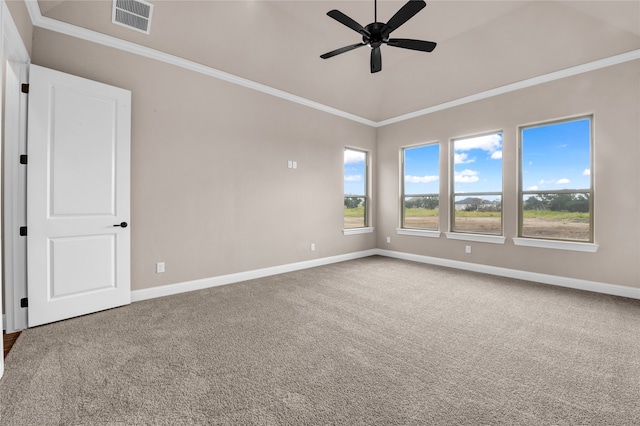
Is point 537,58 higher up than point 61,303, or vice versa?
point 537,58

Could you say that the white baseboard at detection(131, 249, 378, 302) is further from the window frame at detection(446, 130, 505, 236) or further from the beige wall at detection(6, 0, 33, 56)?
the beige wall at detection(6, 0, 33, 56)

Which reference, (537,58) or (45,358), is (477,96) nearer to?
(537,58)

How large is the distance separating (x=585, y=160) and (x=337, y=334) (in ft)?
13.9

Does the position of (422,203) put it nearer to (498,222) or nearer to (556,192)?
(498,222)

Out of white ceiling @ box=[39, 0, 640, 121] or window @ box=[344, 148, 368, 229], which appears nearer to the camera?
white ceiling @ box=[39, 0, 640, 121]

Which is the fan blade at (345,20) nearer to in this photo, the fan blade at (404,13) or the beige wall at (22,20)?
the fan blade at (404,13)

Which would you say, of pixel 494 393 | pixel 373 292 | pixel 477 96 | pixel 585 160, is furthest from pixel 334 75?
pixel 494 393

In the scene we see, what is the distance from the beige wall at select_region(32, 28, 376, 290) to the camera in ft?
10.8

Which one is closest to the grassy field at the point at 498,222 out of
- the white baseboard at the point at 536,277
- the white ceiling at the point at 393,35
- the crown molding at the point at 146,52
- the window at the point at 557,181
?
the window at the point at 557,181

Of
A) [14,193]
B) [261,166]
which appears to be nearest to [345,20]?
[261,166]

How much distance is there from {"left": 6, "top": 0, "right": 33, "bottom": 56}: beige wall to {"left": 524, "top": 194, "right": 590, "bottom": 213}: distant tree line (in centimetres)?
628

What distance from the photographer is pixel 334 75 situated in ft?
15.7

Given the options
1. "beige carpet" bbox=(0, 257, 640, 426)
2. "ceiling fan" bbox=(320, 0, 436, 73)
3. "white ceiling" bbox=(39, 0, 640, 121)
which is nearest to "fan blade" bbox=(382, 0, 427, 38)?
"ceiling fan" bbox=(320, 0, 436, 73)

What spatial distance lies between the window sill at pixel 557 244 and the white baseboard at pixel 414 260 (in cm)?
43
